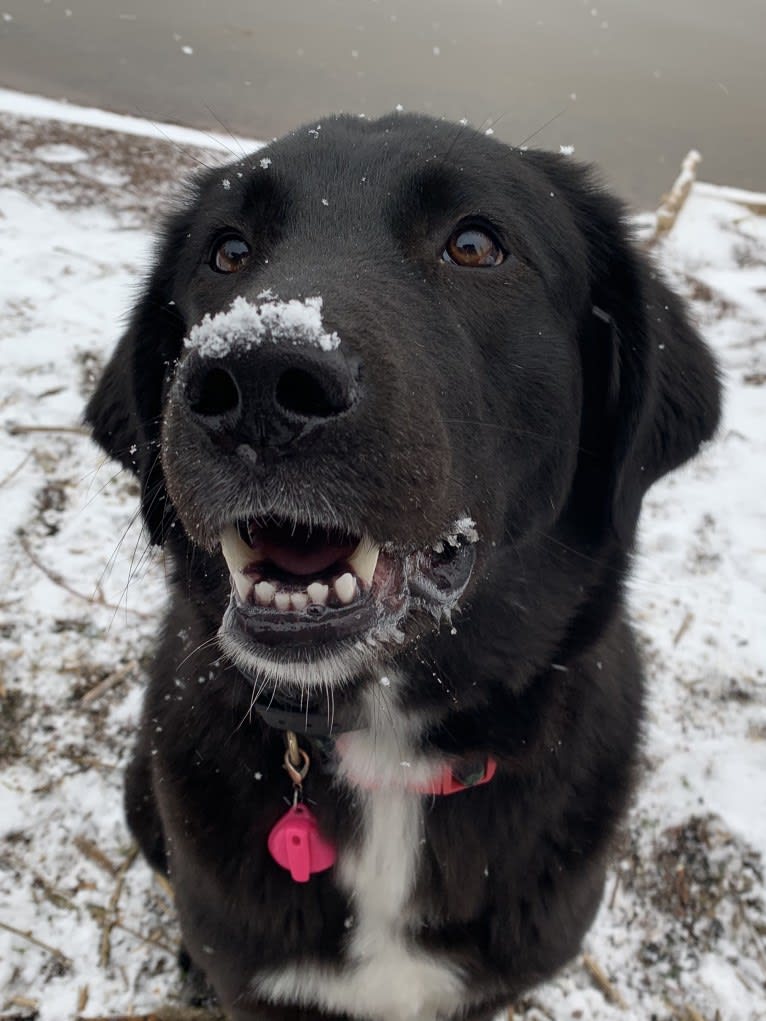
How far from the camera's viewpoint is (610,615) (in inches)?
86.6

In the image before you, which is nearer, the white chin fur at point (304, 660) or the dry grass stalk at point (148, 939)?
the white chin fur at point (304, 660)

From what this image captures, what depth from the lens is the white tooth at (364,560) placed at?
5.15 ft

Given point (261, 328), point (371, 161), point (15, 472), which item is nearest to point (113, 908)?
point (15, 472)

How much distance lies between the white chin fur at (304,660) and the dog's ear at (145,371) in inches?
29.1

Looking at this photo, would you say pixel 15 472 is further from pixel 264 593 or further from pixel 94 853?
pixel 264 593

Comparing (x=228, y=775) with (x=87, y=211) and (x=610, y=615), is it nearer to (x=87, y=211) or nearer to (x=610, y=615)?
(x=610, y=615)

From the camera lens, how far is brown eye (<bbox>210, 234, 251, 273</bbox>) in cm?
200

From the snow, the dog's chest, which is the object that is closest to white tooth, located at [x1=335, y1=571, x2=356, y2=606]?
the snow

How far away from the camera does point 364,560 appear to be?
5.19 ft

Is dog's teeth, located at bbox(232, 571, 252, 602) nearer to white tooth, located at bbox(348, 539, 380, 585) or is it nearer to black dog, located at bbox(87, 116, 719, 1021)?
black dog, located at bbox(87, 116, 719, 1021)

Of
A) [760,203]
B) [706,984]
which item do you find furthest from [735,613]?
[760,203]

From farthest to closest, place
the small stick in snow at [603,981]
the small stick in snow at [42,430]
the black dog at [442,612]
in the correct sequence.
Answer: the small stick in snow at [42,430] → the small stick in snow at [603,981] → the black dog at [442,612]

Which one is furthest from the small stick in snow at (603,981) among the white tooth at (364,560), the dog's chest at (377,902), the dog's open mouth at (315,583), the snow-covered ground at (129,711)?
the white tooth at (364,560)

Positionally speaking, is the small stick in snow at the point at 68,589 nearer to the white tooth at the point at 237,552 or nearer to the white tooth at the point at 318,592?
the white tooth at the point at 237,552
